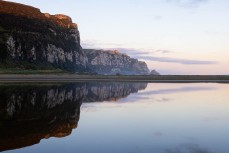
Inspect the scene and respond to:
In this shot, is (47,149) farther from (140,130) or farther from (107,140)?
(140,130)

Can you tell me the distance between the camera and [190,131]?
21.7 meters

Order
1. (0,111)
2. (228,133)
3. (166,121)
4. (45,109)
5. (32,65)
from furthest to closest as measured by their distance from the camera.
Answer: (32,65) < (45,109) < (0,111) < (166,121) < (228,133)

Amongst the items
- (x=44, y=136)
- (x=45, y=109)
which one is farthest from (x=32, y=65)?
(x=44, y=136)

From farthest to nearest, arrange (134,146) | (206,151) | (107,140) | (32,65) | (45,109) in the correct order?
1. (32,65)
2. (45,109)
3. (107,140)
4. (134,146)
5. (206,151)

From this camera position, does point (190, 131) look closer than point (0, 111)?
Yes

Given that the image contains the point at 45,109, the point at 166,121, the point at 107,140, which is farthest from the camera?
the point at 45,109

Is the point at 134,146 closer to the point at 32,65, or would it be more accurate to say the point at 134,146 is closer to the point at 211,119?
the point at 211,119

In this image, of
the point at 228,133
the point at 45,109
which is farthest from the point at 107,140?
the point at 45,109

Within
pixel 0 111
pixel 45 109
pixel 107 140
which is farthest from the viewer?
pixel 45 109

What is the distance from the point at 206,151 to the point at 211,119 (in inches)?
464

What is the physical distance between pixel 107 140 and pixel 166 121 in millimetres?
8729

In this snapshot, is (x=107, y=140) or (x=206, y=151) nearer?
(x=206, y=151)

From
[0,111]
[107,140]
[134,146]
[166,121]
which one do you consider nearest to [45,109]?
[0,111]

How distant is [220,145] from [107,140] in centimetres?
621
